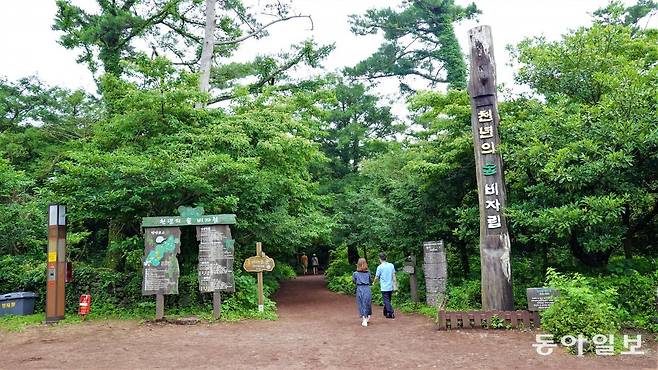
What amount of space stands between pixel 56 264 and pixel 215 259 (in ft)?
10.9

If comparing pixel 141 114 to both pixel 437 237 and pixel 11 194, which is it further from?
pixel 437 237

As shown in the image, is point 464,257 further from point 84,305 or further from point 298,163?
point 84,305

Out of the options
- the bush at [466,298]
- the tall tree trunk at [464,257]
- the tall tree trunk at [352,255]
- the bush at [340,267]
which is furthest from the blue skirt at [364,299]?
the tall tree trunk at [352,255]

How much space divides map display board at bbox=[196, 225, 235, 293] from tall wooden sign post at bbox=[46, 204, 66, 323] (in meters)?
2.88

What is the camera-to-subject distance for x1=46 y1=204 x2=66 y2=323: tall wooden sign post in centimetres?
946

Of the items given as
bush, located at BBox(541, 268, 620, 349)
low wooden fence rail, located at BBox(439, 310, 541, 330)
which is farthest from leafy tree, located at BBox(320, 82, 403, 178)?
bush, located at BBox(541, 268, 620, 349)

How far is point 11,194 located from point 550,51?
1390 cm

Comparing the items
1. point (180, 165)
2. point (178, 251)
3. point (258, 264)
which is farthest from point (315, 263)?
point (180, 165)

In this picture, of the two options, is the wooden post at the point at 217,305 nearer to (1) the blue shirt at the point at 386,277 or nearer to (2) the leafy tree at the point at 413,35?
(1) the blue shirt at the point at 386,277

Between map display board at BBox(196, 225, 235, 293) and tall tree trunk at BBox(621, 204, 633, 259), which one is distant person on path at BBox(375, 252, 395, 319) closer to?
map display board at BBox(196, 225, 235, 293)

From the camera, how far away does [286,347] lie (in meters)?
6.87

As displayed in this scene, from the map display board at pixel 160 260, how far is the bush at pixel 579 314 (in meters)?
7.16

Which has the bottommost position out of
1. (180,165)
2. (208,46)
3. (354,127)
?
(180,165)

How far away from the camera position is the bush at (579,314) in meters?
6.15
